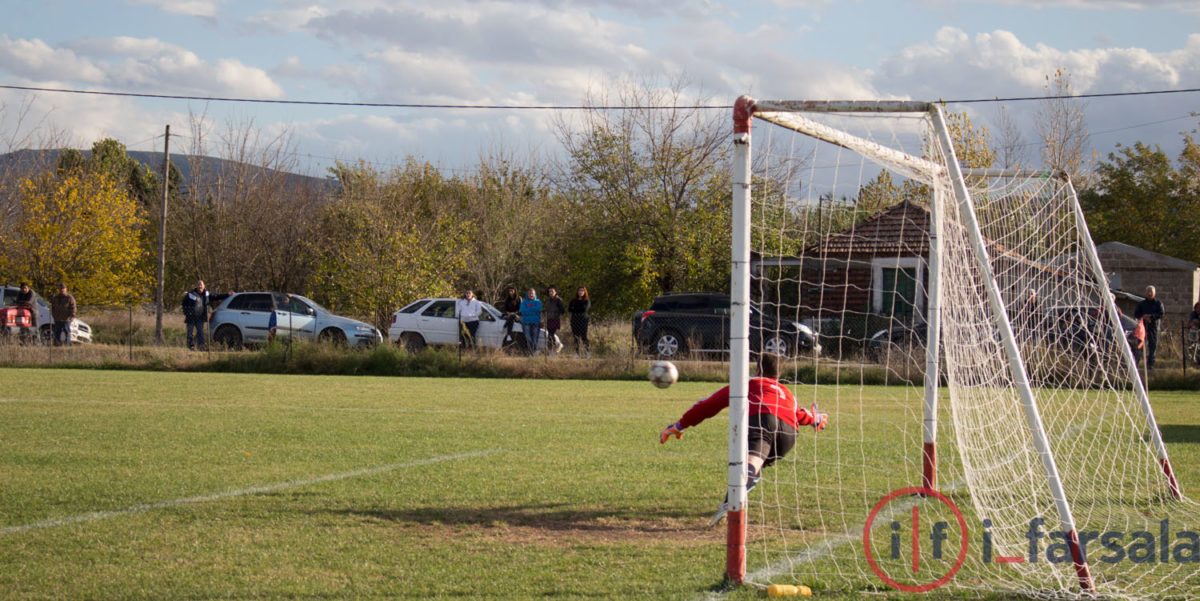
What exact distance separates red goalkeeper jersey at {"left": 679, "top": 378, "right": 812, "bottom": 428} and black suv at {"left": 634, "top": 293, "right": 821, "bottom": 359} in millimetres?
13151

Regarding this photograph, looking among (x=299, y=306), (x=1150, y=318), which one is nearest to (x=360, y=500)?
(x=1150, y=318)

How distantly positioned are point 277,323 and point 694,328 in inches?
426

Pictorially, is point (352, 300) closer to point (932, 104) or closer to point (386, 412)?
point (386, 412)

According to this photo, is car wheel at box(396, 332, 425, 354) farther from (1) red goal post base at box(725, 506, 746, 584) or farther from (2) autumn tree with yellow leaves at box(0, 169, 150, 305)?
(1) red goal post base at box(725, 506, 746, 584)

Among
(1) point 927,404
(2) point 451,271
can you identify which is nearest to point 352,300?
(2) point 451,271

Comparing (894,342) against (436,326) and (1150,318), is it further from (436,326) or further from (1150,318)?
(436,326)

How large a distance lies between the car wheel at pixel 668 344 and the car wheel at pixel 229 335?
10.8 metres

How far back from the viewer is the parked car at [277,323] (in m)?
24.8

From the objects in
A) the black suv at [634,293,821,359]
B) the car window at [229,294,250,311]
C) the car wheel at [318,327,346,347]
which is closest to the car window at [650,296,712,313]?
the black suv at [634,293,821,359]

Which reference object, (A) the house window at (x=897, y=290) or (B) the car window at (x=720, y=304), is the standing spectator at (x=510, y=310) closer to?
(B) the car window at (x=720, y=304)

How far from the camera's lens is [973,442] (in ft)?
21.9

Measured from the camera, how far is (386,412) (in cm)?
1291

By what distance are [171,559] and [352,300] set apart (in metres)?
25.7

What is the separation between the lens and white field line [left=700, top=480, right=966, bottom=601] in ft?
16.8
